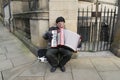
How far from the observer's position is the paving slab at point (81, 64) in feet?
14.0

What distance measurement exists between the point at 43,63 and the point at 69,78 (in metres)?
1.12

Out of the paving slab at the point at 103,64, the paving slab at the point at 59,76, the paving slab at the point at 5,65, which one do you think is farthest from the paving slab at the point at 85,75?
the paving slab at the point at 5,65

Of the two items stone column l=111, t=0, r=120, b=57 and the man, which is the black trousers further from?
stone column l=111, t=0, r=120, b=57

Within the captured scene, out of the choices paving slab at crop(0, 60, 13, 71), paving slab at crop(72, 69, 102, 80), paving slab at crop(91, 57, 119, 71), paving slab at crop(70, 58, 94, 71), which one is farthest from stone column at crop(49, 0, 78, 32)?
paving slab at crop(0, 60, 13, 71)

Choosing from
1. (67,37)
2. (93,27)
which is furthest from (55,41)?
(93,27)

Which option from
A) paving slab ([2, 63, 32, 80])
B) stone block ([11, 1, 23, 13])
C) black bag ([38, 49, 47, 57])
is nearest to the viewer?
paving slab ([2, 63, 32, 80])

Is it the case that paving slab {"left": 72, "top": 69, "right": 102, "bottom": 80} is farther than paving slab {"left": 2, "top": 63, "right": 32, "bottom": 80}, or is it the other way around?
paving slab {"left": 2, "top": 63, "right": 32, "bottom": 80}

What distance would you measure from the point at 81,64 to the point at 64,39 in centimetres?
96

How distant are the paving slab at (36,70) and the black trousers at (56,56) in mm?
313

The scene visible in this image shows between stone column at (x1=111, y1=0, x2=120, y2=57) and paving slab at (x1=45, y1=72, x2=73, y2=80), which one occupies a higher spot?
stone column at (x1=111, y1=0, x2=120, y2=57)

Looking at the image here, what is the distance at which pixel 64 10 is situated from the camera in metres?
4.60

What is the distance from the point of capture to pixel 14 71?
4.09 m

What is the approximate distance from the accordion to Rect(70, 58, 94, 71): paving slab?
550 millimetres

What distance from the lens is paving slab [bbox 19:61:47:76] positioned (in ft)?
12.9
